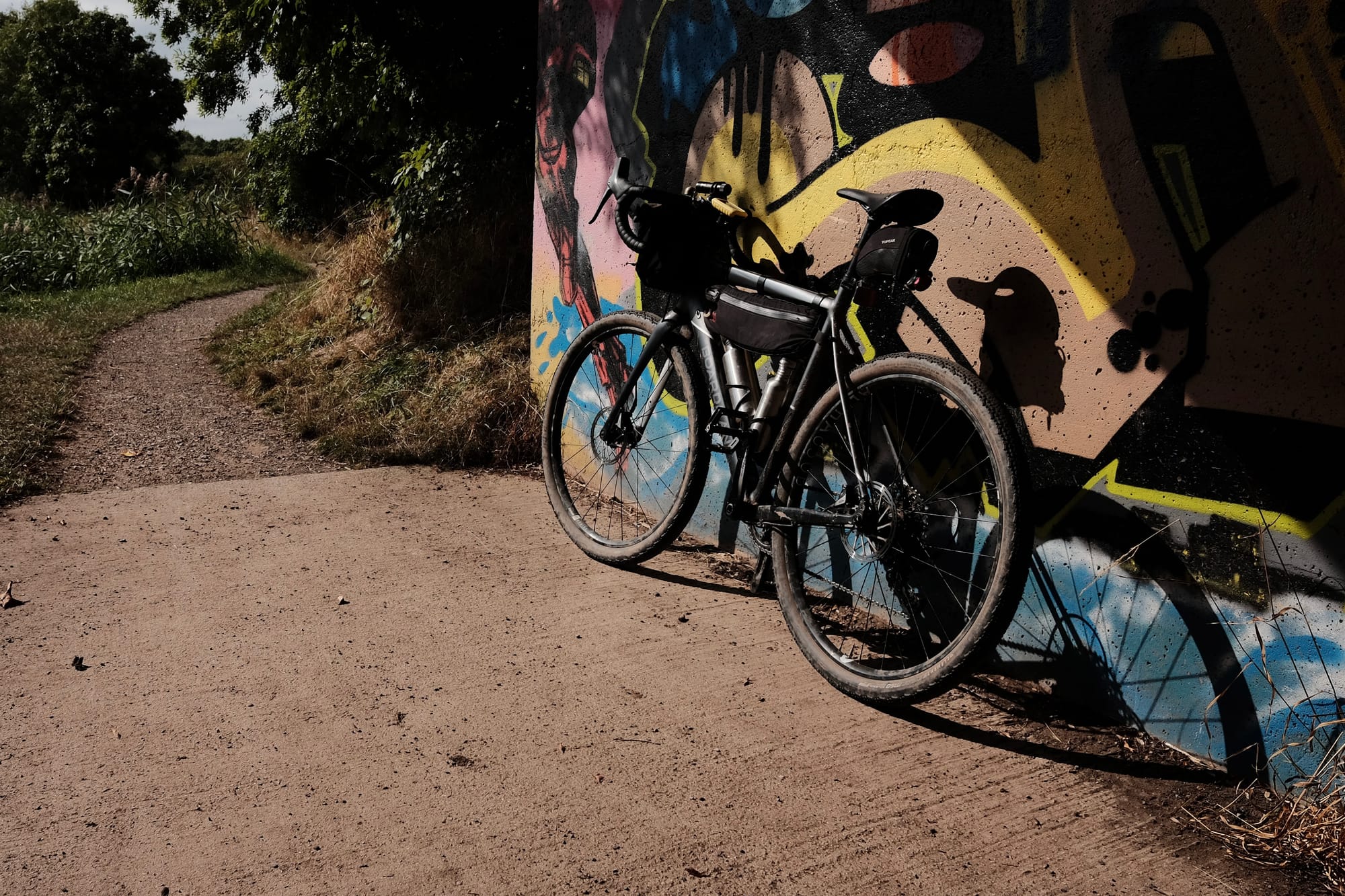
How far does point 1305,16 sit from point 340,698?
292 centimetres

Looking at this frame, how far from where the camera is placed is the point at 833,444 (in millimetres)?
3336

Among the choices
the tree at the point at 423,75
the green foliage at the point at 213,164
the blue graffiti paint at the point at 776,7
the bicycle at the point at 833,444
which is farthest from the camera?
the green foliage at the point at 213,164

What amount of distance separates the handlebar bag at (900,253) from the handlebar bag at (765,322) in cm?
28

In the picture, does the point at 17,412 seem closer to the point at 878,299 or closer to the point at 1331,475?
the point at 878,299

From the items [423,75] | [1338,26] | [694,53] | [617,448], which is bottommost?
[617,448]

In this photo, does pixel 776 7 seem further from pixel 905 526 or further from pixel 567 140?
pixel 905 526

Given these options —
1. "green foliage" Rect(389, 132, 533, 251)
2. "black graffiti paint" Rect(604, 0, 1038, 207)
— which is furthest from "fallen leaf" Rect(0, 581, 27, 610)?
"green foliage" Rect(389, 132, 533, 251)

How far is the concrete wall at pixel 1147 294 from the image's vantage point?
7.39 ft

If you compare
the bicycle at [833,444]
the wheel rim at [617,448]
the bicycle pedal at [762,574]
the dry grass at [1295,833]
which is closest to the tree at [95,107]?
the wheel rim at [617,448]

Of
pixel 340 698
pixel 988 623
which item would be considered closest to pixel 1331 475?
pixel 988 623

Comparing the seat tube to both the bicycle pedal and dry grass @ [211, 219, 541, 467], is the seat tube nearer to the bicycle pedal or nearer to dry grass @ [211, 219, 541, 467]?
Answer: the bicycle pedal

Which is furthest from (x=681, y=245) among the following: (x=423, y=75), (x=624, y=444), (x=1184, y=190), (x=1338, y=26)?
(x=423, y=75)

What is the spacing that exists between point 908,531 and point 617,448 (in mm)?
1866

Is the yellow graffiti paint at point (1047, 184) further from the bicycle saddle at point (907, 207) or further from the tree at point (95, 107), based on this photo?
the tree at point (95, 107)
